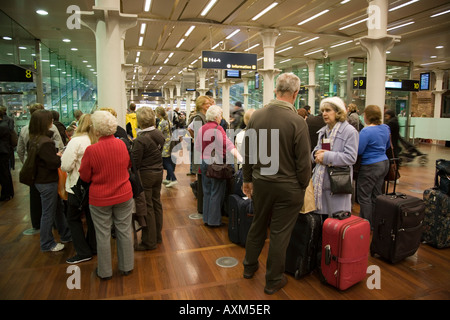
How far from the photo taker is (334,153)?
→ 292 centimetres

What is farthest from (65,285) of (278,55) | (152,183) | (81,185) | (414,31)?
(278,55)


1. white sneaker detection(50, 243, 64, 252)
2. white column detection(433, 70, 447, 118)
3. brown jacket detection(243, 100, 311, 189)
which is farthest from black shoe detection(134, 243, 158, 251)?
white column detection(433, 70, 447, 118)

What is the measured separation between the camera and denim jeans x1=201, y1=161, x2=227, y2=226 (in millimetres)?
4195

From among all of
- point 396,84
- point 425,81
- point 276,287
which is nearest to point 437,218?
point 276,287

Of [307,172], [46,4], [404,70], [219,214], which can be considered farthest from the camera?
[404,70]

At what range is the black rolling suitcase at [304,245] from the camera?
9.33 ft

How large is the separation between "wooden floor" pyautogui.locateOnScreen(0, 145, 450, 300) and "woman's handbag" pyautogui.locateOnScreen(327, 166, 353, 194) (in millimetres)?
857

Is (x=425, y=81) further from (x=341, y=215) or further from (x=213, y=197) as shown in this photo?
(x=341, y=215)

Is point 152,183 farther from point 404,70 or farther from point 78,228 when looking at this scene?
point 404,70

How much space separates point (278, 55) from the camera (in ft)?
53.1

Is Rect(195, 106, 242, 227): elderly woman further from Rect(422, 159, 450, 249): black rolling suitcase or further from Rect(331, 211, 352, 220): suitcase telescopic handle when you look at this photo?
Rect(422, 159, 450, 249): black rolling suitcase

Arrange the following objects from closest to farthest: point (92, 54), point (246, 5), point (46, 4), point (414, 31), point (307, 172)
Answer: point (307, 172) → point (46, 4) → point (246, 5) → point (414, 31) → point (92, 54)

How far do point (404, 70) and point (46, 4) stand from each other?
15805mm

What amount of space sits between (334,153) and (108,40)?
356 centimetres
